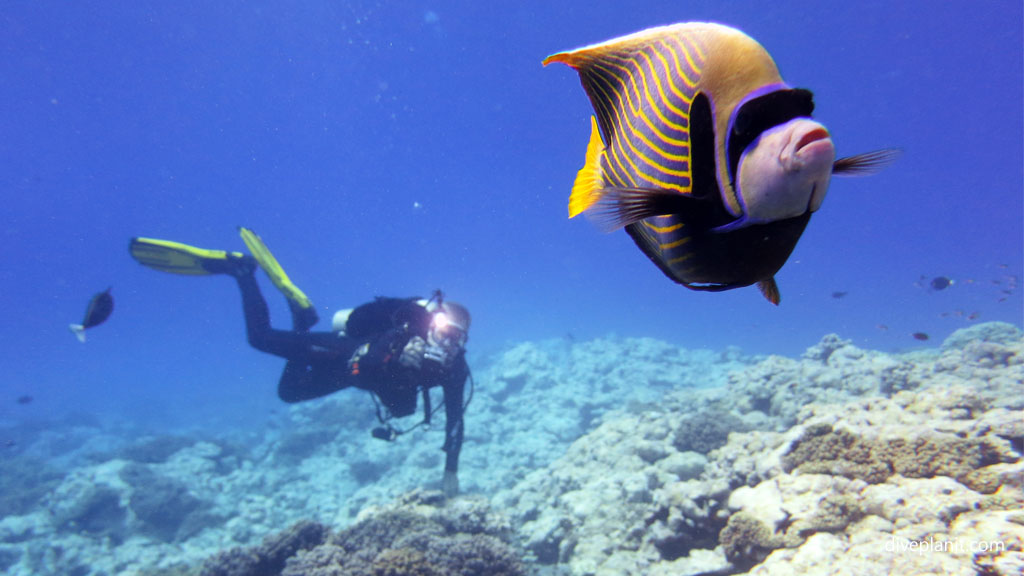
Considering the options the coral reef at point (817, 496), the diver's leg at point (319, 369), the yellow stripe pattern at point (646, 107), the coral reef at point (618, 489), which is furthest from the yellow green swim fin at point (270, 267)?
the yellow stripe pattern at point (646, 107)

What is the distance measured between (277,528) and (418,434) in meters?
4.40

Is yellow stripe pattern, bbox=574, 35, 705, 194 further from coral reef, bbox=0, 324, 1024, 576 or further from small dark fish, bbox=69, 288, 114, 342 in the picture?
small dark fish, bbox=69, 288, 114, 342

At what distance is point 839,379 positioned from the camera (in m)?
7.92

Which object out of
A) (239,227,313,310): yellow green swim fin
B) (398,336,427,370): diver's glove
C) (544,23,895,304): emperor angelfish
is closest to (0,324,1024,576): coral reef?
(398,336,427,370): diver's glove

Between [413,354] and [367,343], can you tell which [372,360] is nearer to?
[413,354]

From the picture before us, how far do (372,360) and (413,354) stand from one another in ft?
2.65

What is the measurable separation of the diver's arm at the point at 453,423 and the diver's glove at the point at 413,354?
754mm

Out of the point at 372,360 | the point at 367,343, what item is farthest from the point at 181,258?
the point at 372,360

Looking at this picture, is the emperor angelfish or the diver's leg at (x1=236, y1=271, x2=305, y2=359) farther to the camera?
the diver's leg at (x1=236, y1=271, x2=305, y2=359)

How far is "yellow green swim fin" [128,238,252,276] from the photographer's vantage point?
9.78 metres

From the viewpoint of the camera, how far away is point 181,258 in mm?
10055

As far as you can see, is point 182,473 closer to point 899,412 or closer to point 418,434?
point 418,434

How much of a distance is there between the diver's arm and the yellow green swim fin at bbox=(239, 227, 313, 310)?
5.05 meters

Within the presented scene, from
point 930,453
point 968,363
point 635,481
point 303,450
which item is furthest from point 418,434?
point 968,363
